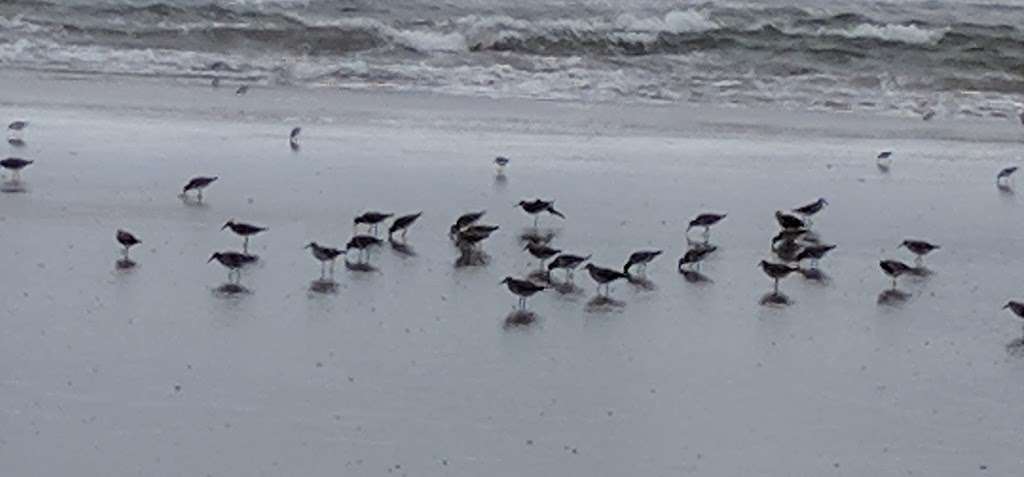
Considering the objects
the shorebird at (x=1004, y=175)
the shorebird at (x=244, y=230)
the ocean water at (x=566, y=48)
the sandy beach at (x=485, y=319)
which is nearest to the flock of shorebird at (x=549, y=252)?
the shorebird at (x=244, y=230)

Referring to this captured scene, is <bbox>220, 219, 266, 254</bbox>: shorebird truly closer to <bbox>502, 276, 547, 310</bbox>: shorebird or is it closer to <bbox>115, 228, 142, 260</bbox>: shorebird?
<bbox>115, 228, 142, 260</bbox>: shorebird

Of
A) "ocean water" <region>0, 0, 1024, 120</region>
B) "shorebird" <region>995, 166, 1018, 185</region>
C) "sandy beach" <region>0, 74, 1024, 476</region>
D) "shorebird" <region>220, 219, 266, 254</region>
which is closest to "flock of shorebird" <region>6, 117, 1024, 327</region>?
"shorebird" <region>220, 219, 266, 254</region>

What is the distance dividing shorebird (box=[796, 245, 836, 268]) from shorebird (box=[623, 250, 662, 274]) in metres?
0.94

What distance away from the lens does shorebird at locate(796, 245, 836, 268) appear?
42.7 feet

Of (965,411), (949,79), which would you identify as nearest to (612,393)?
(965,411)

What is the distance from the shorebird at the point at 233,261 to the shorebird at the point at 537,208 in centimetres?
250

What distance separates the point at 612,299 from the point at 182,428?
12.0 feet

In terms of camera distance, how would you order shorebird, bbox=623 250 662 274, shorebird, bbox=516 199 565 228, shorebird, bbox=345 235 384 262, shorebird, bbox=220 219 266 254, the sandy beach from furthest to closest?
shorebird, bbox=516 199 565 228 → shorebird, bbox=220 219 266 254 → shorebird, bbox=345 235 384 262 → shorebird, bbox=623 250 662 274 → the sandy beach

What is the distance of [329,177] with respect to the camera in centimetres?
1587

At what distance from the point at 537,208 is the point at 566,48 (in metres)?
15.1

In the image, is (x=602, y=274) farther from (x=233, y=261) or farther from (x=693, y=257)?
(x=233, y=261)

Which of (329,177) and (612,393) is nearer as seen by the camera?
(612,393)

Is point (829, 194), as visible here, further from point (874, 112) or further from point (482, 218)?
point (874, 112)

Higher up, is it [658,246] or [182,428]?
[658,246]
